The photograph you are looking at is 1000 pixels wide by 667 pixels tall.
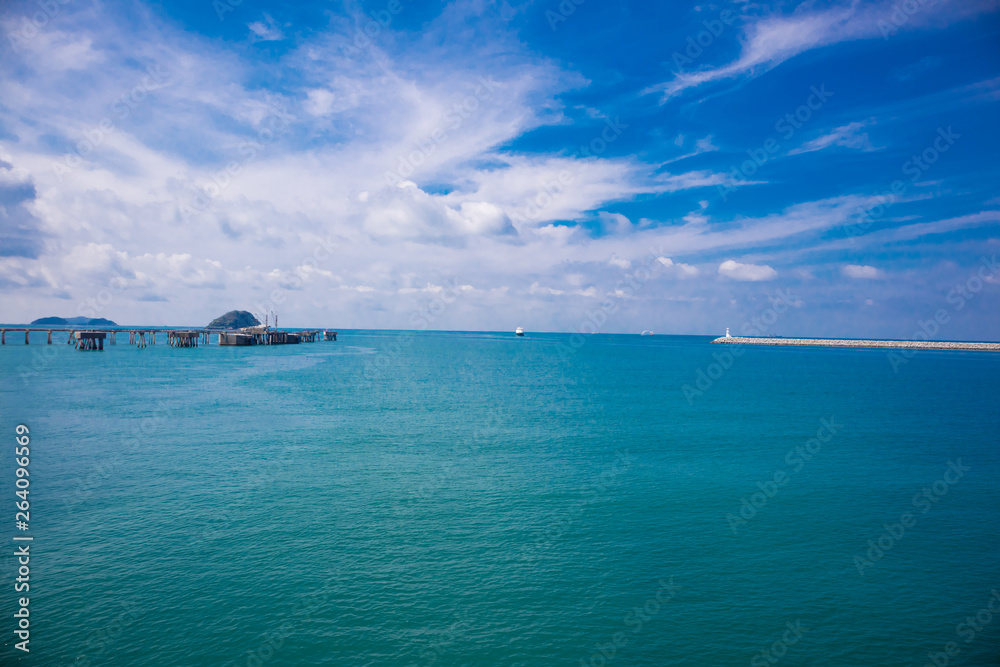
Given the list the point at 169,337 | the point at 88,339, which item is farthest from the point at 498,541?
the point at 169,337

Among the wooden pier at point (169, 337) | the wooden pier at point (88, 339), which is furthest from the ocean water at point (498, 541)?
the wooden pier at point (169, 337)

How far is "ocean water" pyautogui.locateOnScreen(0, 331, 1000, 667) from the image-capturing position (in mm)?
10969

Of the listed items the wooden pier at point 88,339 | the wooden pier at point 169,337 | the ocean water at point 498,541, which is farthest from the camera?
the wooden pier at point 169,337

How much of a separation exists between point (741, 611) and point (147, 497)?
69.6 feet

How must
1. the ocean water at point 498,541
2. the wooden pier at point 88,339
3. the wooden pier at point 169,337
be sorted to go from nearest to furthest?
the ocean water at point 498,541 < the wooden pier at point 88,339 < the wooden pier at point 169,337

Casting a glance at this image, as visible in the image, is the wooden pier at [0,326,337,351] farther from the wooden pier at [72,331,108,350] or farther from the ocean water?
the ocean water

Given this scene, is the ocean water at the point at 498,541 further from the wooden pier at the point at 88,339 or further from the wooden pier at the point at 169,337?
the wooden pier at the point at 169,337

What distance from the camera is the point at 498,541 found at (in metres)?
15.8

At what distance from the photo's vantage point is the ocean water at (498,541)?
11.0 meters

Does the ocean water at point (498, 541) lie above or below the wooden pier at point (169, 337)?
below

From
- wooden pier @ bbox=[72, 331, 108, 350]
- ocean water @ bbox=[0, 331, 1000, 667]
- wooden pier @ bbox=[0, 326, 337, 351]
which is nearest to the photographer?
ocean water @ bbox=[0, 331, 1000, 667]

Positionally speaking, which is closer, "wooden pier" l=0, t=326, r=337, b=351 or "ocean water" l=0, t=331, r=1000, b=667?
"ocean water" l=0, t=331, r=1000, b=667

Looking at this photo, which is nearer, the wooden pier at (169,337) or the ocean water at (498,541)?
the ocean water at (498,541)

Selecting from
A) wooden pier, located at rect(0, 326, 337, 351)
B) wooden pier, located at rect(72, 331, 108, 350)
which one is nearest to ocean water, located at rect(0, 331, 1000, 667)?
wooden pier, located at rect(72, 331, 108, 350)
